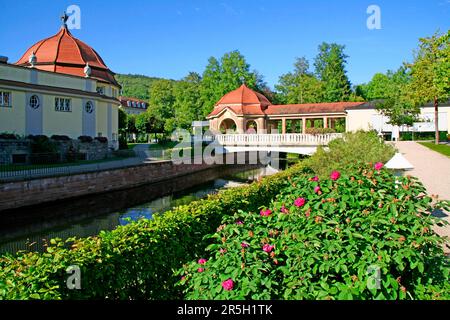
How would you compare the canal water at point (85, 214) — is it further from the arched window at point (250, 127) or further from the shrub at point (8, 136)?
the arched window at point (250, 127)

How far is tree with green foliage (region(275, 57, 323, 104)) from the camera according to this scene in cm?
6788

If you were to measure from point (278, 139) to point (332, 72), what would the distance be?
151 ft

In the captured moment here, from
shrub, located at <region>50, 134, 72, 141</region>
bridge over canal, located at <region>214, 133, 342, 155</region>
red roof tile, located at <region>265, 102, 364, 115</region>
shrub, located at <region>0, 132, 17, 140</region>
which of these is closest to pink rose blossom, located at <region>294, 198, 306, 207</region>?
bridge over canal, located at <region>214, 133, 342, 155</region>

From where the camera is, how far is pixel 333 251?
3.84m

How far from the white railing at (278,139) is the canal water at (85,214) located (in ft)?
16.6

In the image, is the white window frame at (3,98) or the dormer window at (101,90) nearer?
the white window frame at (3,98)

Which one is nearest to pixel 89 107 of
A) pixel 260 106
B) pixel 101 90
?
pixel 101 90

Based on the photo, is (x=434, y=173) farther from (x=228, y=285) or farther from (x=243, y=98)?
(x=243, y=98)

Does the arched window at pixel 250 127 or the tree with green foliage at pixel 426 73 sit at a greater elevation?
the tree with green foliage at pixel 426 73

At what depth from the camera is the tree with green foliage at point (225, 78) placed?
2373 inches

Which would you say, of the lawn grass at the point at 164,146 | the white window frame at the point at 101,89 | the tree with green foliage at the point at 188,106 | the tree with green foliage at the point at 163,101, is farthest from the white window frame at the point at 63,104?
the tree with green foliage at the point at 163,101

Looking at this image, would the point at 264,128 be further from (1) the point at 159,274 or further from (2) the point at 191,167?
(1) the point at 159,274

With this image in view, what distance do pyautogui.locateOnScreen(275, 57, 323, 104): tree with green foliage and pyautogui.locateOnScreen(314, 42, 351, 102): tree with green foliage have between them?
5.47 feet
